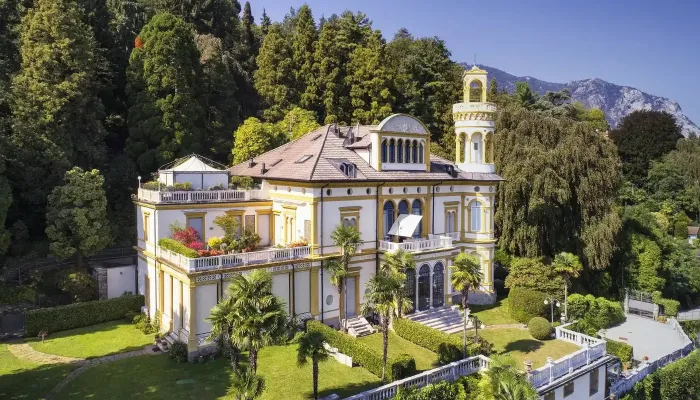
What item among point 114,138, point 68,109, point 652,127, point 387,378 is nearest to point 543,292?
point 387,378

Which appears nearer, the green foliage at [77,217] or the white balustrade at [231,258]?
the white balustrade at [231,258]

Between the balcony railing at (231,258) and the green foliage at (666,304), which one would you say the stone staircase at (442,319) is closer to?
the balcony railing at (231,258)

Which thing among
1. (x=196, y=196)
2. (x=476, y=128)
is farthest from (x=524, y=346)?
(x=196, y=196)

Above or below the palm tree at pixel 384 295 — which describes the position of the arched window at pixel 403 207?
above

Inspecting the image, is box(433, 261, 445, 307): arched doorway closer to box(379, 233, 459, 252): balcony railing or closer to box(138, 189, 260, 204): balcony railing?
box(379, 233, 459, 252): balcony railing

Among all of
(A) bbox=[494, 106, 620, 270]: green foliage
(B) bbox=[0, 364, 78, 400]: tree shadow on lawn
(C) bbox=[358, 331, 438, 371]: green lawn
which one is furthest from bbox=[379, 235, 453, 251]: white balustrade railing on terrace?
(B) bbox=[0, 364, 78, 400]: tree shadow on lawn

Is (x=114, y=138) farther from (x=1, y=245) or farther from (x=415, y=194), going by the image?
(x=415, y=194)

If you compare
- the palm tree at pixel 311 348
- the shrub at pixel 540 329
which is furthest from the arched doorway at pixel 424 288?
the palm tree at pixel 311 348
